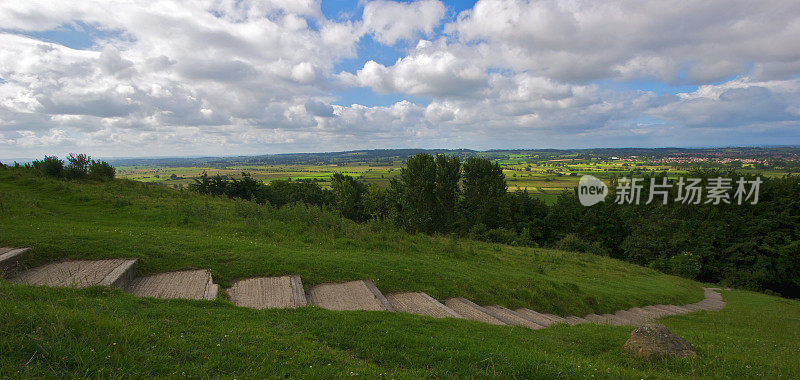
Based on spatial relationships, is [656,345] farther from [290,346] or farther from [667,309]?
[667,309]

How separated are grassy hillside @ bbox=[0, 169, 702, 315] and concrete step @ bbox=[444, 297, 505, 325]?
15.1 inches

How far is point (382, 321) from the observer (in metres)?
6.89

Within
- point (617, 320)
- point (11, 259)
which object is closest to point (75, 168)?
point (11, 259)

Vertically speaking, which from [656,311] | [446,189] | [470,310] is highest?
[446,189]

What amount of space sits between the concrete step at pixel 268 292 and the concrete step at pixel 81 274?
243 cm

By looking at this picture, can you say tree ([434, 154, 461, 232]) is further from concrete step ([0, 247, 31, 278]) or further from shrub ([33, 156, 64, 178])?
concrete step ([0, 247, 31, 278])

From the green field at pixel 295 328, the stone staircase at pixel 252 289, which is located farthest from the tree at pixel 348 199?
Result: the stone staircase at pixel 252 289

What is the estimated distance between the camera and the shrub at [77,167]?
84.1ft

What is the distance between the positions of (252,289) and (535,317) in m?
8.78

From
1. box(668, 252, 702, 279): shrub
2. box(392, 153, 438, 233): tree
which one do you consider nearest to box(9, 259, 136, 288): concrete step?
box(392, 153, 438, 233): tree

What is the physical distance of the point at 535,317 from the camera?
34.9 ft

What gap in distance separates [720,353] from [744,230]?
44.4 m

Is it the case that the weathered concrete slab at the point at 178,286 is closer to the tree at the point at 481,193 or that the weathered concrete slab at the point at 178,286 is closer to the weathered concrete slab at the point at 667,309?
the weathered concrete slab at the point at 667,309

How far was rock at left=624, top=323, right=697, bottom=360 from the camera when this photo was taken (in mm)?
6320
